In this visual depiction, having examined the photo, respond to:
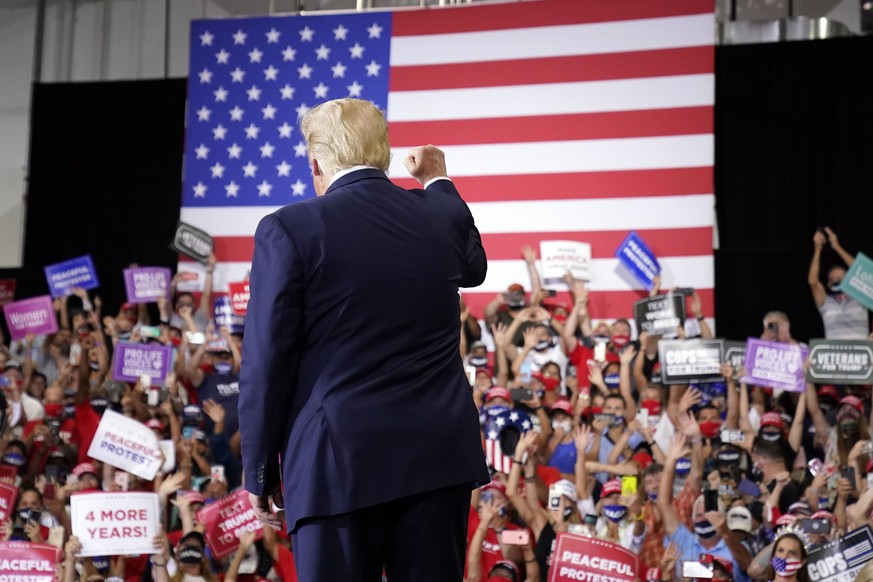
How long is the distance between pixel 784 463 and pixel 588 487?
110 centimetres

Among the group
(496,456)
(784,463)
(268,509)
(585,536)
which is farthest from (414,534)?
(784,463)

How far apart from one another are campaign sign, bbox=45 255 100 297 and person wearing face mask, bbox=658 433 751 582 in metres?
5.22

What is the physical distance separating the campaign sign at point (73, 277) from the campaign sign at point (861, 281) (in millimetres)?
5694

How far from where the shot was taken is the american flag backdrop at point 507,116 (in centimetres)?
841

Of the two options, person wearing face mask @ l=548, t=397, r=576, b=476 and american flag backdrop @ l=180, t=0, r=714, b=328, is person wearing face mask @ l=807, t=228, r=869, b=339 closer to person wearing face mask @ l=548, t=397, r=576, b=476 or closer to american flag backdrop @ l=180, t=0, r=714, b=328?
american flag backdrop @ l=180, t=0, r=714, b=328

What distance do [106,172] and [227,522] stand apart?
5.62m

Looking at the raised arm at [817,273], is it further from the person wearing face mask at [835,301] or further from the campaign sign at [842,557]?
the campaign sign at [842,557]

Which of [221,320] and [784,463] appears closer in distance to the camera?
[784,463]

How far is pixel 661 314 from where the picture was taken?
24.6ft

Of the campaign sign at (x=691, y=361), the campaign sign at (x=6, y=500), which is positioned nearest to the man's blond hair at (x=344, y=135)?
the campaign sign at (x=6, y=500)

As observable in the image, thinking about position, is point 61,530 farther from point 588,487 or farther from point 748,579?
point 748,579

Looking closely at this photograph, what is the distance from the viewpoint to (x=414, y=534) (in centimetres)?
170

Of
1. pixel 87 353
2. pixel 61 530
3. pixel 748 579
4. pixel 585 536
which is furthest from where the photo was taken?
pixel 87 353

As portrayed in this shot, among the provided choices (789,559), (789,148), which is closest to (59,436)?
(789,559)
